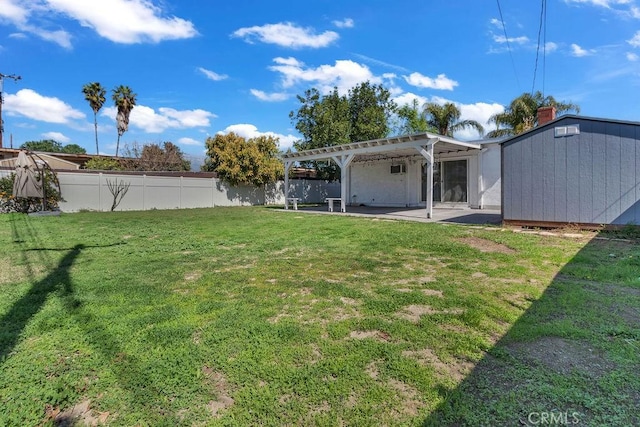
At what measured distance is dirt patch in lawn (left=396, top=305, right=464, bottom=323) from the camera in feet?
10.8

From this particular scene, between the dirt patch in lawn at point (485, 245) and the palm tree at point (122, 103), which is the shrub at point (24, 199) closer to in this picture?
the dirt patch in lawn at point (485, 245)

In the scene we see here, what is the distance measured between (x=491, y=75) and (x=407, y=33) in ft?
13.5

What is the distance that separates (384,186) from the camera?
59.7 ft

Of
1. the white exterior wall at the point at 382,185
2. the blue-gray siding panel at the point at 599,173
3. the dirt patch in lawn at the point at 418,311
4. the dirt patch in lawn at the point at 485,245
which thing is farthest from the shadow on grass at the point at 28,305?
the white exterior wall at the point at 382,185

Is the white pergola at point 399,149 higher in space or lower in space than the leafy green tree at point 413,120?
lower

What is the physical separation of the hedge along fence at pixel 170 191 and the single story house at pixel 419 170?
17.9ft

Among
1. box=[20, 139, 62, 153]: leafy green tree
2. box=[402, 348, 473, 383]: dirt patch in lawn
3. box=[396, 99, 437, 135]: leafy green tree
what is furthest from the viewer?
box=[20, 139, 62, 153]: leafy green tree

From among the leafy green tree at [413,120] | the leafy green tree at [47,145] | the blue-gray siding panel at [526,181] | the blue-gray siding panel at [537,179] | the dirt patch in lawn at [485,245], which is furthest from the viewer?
the leafy green tree at [47,145]

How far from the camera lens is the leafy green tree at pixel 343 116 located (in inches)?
872

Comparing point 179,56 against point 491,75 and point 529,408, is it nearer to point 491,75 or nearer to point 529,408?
point 491,75

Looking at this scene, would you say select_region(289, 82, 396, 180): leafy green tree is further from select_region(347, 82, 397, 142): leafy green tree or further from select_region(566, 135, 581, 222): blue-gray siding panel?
select_region(566, 135, 581, 222): blue-gray siding panel

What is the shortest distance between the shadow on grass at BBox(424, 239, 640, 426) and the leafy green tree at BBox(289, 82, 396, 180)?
19.4 metres

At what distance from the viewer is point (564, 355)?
258 cm

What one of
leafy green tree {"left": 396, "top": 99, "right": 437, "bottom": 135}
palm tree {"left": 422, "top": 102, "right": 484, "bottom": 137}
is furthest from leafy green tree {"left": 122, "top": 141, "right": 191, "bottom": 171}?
palm tree {"left": 422, "top": 102, "right": 484, "bottom": 137}
